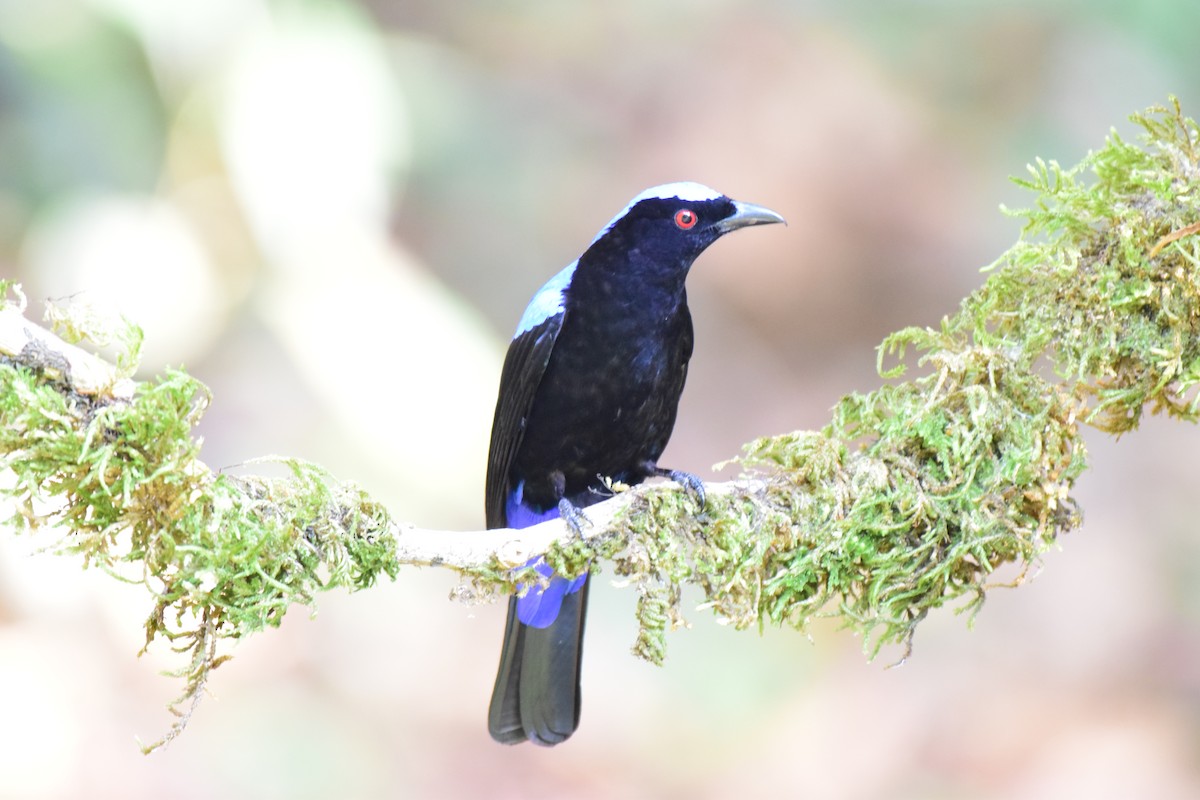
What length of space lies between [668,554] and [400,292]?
4.21 meters

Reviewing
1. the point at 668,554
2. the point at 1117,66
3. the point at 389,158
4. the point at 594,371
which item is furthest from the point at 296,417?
the point at 1117,66

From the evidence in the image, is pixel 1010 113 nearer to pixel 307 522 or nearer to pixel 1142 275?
pixel 1142 275

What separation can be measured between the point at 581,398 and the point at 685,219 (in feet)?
2.32

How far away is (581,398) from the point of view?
338cm

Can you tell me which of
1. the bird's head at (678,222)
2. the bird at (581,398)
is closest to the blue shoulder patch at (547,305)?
the bird at (581,398)

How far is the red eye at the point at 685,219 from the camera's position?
141 inches

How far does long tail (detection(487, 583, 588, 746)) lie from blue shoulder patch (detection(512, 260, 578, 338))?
0.86m

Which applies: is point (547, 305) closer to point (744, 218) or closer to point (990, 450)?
point (744, 218)

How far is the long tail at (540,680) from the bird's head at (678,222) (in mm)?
1123

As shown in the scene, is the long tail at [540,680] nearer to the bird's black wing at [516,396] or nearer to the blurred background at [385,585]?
the bird's black wing at [516,396]

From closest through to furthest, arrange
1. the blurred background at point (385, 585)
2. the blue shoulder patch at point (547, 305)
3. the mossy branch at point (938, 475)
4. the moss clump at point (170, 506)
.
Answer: the moss clump at point (170, 506), the mossy branch at point (938, 475), the blue shoulder patch at point (547, 305), the blurred background at point (385, 585)

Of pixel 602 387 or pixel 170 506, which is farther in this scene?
pixel 602 387

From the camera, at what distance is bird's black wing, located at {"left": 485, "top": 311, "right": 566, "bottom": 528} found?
3.42 meters

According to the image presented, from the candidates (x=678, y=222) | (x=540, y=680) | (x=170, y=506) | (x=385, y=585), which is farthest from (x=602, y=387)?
(x=385, y=585)
